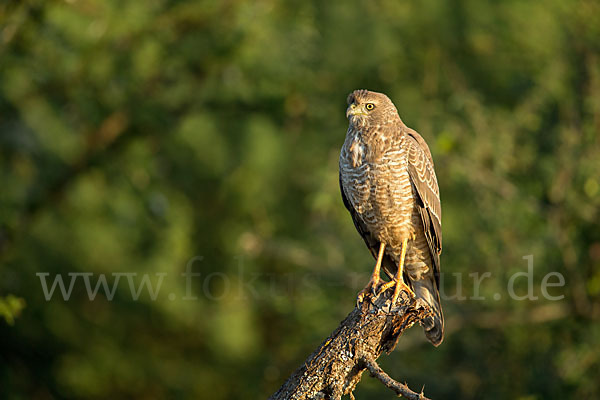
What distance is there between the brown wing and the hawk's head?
183 millimetres

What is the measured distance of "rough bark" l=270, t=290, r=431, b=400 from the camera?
3385 mm

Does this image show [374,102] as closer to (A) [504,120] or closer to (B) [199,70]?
(A) [504,120]

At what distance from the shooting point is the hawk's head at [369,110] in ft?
15.6

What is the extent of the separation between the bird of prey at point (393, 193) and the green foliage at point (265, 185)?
1.97 m

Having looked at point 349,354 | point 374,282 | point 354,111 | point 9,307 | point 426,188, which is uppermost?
point 354,111

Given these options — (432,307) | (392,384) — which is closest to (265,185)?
(432,307)

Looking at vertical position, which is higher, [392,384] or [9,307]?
[9,307]

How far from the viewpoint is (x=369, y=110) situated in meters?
4.82

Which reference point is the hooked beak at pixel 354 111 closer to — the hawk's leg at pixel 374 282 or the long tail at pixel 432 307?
the hawk's leg at pixel 374 282

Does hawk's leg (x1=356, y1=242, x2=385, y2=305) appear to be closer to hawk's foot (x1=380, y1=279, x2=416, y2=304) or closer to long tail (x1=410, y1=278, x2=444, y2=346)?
hawk's foot (x1=380, y1=279, x2=416, y2=304)

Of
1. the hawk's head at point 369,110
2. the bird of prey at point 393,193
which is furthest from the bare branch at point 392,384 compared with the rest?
the hawk's head at point 369,110

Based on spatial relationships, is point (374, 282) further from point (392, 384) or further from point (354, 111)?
point (392, 384)

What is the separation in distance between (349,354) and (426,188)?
1560 millimetres

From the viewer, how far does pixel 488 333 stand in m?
7.90
